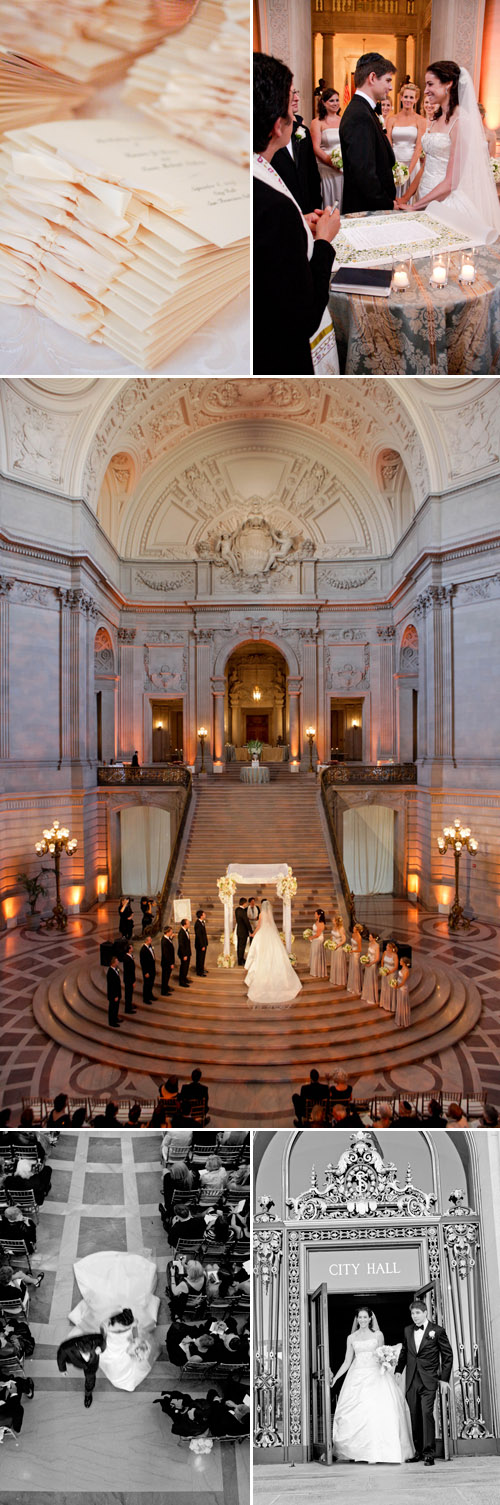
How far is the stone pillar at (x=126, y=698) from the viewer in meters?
5.58

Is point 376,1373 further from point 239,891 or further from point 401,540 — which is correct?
point 401,540

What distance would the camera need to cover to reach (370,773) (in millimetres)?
5711

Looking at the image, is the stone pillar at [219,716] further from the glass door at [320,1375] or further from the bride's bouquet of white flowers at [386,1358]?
the bride's bouquet of white flowers at [386,1358]

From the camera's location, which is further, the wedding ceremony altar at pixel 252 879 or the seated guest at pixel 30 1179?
the wedding ceremony altar at pixel 252 879

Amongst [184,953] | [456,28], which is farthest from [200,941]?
[456,28]

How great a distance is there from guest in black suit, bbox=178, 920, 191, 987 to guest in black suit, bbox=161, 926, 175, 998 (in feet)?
Result: 0.29

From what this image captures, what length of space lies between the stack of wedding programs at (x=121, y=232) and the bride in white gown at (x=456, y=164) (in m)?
1.17

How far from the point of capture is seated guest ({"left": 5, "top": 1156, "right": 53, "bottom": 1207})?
10.9 feet

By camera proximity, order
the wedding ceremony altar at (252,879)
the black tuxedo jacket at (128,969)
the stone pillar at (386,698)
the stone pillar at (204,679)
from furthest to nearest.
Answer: the stone pillar at (204,679)
the stone pillar at (386,698)
the wedding ceremony altar at (252,879)
the black tuxedo jacket at (128,969)

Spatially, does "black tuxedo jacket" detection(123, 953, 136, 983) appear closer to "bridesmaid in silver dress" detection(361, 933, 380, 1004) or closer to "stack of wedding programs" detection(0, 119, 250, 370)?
"bridesmaid in silver dress" detection(361, 933, 380, 1004)

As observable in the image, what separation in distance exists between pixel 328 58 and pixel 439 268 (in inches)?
52.9

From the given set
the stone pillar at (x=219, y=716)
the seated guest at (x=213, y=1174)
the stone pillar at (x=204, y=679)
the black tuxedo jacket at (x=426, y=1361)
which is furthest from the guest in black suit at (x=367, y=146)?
the black tuxedo jacket at (x=426, y=1361)

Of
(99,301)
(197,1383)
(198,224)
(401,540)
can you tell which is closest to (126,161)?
(198,224)

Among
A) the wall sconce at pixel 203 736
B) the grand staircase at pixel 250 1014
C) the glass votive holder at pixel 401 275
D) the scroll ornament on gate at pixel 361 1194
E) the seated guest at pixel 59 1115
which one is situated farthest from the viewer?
the wall sconce at pixel 203 736
